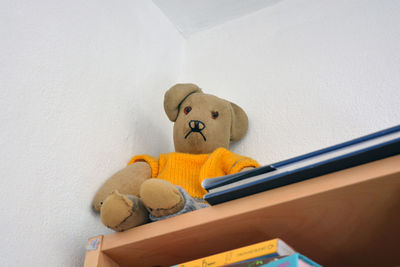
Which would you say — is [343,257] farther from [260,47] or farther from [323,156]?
[260,47]

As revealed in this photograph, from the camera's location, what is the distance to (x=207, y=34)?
4.56ft

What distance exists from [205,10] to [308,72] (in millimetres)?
462

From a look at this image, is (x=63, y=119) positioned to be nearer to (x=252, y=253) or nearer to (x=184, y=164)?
(x=184, y=164)

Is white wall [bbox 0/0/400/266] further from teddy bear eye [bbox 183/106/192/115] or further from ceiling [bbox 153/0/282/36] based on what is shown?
teddy bear eye [bbox 183/106/192/115]

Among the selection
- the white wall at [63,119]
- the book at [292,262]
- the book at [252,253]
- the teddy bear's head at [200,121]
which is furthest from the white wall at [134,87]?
the book at [292,262]

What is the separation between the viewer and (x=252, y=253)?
0.51 meters

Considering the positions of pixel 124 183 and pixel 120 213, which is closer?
pixel 120 213

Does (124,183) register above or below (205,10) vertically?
below

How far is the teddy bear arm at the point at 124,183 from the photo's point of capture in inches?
31.8

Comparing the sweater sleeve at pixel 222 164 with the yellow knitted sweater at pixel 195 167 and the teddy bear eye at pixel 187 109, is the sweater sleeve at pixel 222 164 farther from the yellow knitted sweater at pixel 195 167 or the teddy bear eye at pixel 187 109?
the teddy bear eye at pixel 187 109

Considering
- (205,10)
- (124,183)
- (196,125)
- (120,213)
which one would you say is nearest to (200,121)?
(196,125)

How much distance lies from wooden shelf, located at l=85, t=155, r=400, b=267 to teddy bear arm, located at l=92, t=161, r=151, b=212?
0.15 metres

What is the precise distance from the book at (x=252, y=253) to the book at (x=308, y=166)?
0.09m

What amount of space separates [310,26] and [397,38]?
0.85 ft
